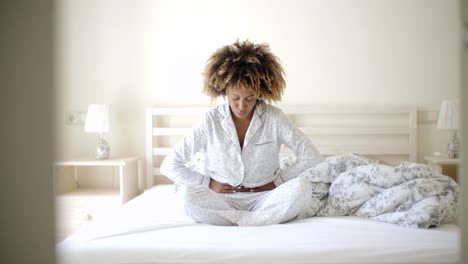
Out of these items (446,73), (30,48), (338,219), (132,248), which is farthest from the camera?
(446,73)

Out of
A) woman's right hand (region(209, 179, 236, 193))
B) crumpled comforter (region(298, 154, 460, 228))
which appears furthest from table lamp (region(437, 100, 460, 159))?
woman's right hand (region(209, 179, 236, 193))

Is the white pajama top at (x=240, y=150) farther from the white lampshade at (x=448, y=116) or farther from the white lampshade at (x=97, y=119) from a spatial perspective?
the white lampshade at (x=448, y=116)

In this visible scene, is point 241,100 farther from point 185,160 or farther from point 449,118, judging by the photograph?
point 449,118

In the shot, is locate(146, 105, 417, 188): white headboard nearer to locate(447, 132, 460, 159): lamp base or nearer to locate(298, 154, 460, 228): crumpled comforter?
locate(447, 132, 460, 159): lamp base

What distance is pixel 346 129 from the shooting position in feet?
9.61

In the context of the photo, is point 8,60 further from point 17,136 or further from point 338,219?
point 338,219

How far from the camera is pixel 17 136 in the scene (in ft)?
1.15

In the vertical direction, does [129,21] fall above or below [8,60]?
above

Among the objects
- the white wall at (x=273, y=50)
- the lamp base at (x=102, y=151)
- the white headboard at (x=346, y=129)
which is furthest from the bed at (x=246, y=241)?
the white wall at (x=273, y=50)

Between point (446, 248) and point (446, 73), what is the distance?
2063 mm

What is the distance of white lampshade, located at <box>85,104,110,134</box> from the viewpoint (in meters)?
2.78

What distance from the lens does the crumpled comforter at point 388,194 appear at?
5.17ft

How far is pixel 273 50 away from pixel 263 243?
1.99 m


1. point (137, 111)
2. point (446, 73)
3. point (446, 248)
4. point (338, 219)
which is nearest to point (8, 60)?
point (446, 248)
